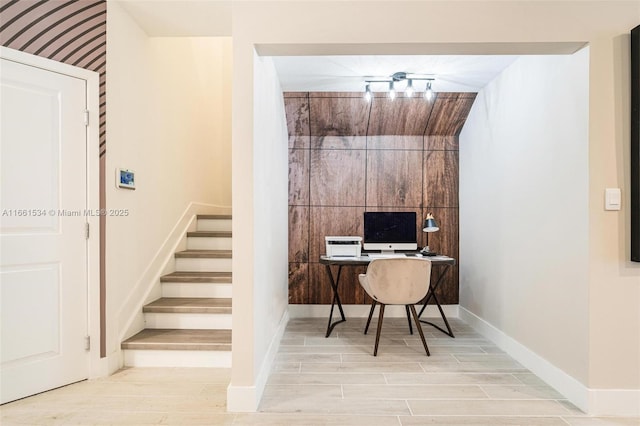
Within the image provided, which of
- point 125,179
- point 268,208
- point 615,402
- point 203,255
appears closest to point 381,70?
point 268,208

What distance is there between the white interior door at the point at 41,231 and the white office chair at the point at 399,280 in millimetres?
2187

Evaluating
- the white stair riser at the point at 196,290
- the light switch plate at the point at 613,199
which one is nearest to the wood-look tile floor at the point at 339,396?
the white stair riser at the point at 196,290

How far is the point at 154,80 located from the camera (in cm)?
335

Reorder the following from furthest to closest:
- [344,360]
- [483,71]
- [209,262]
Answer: [209,262], [483,71], [344,360]

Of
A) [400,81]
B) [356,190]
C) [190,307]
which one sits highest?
[400,81]

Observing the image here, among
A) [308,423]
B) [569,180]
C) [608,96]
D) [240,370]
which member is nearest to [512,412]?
[308,423]

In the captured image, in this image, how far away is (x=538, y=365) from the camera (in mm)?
2713

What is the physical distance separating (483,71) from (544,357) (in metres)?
2.36

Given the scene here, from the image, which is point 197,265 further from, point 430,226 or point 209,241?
point 430,226

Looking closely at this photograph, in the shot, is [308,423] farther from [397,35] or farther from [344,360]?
[397,35]

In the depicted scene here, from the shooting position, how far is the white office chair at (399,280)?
3.15 metres

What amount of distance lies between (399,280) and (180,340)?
181cm

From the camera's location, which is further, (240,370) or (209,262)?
(209,262)

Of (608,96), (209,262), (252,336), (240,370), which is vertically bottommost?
(240,370)
